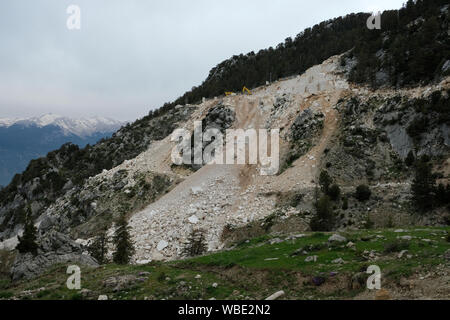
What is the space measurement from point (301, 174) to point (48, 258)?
109 ft

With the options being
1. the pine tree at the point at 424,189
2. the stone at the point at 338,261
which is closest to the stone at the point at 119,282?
the stone at the point at 338,261

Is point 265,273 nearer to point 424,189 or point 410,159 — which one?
point 424,189

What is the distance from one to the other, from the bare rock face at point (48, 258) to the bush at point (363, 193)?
29.1m

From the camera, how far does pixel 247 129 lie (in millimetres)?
61406

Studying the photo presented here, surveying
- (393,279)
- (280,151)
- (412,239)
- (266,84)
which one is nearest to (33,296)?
(393,279)

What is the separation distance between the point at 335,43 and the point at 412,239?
82.6m

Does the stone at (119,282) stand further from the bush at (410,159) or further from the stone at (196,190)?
the bush at (410,159)

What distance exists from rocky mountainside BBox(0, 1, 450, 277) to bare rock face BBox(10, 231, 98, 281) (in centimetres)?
26

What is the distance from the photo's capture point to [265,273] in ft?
51.3

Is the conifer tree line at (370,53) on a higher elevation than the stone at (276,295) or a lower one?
higher

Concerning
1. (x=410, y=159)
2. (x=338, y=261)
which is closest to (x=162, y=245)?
(x=338, y=261)

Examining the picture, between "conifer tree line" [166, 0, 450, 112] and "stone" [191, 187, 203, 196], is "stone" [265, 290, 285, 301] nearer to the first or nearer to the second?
"stone" [191, 187, 203, 196]

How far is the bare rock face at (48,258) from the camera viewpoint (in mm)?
22641

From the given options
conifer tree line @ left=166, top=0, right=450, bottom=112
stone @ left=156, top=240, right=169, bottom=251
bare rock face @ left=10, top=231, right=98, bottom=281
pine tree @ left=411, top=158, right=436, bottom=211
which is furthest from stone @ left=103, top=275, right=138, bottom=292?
conifer tree line @ left=166, top=0, right=450, bottom=112
